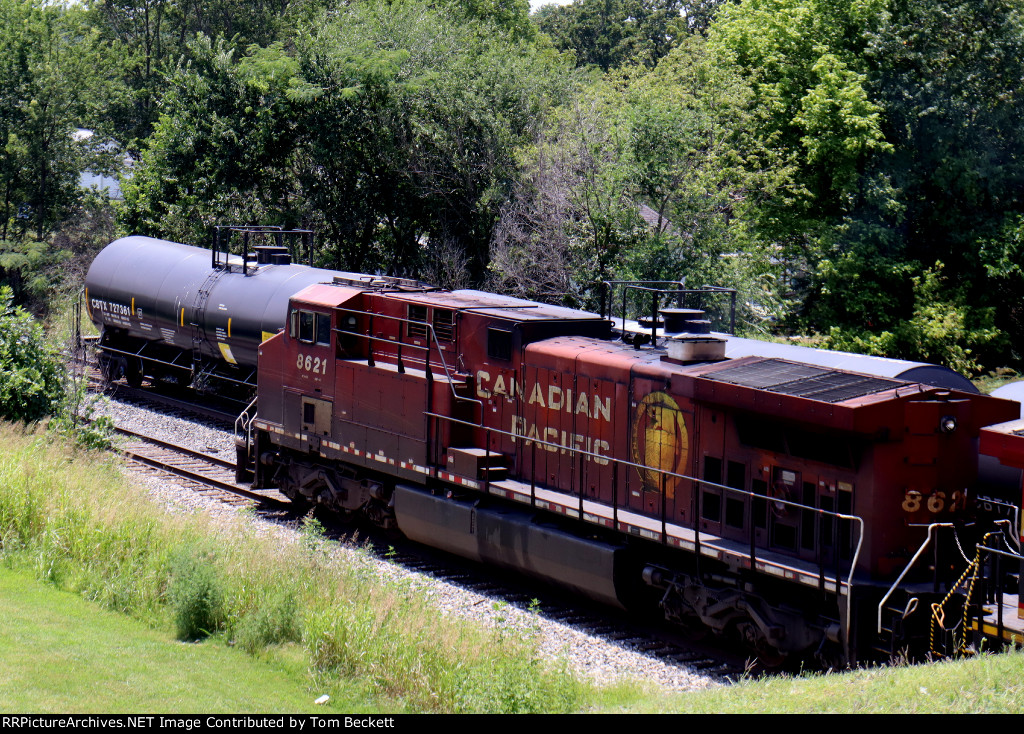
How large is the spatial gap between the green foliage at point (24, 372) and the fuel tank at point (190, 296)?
13.4 ft

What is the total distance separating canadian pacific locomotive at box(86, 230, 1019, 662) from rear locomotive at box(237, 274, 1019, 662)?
3 cm

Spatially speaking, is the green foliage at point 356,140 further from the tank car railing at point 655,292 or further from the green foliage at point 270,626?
the green foliage at point 270,626

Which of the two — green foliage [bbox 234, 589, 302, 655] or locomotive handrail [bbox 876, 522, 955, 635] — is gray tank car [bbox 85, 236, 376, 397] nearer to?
green foliage [bbox 234, 589, 302, 655]

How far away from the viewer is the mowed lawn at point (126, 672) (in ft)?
A: 28.4

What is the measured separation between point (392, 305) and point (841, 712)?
1032 cm

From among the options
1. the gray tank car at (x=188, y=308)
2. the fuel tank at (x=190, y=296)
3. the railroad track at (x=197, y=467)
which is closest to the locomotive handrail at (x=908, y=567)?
the railroad track at (x=197, y=467)

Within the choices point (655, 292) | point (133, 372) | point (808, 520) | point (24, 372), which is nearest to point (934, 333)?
point (655, 292)

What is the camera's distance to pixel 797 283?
30.0 m

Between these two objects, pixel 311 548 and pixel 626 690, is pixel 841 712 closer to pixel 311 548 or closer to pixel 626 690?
pixel 626 690

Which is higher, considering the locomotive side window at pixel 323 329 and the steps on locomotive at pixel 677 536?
the locomotive side window at pixel 323 329

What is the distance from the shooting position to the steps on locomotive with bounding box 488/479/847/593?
35.4 feet

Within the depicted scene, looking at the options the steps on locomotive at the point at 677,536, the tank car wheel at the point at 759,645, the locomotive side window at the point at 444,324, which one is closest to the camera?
the steps on locomotive at the point at 677,536

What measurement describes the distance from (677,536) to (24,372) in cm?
1319

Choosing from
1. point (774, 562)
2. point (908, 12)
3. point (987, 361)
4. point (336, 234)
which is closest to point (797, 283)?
point (987, 361)
